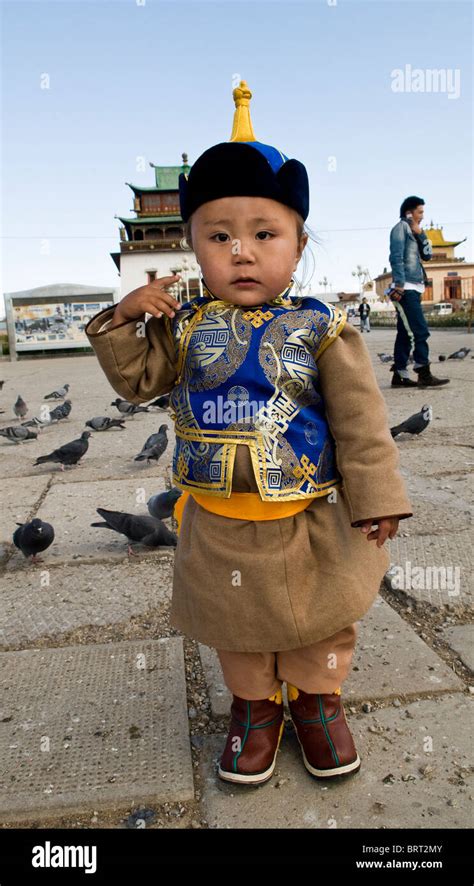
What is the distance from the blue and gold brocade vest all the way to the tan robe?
0.12 feet

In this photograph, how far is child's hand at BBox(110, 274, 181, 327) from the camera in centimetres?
157

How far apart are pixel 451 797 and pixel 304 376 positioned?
955mm

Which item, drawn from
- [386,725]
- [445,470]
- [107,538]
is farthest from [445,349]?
[386,725]

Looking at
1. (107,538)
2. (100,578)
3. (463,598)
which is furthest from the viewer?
(107,538)

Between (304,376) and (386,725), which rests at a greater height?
(304,376)

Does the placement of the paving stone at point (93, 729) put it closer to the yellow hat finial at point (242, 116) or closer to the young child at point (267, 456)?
the young child at point (267, 456)

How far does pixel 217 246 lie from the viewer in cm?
156

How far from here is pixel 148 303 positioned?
5.18 feet

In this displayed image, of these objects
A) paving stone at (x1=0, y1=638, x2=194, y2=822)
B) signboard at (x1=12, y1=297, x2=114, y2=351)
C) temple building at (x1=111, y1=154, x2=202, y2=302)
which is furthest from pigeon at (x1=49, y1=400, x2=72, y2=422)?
temple building at (x1=111, y1=154, x2=202, y2=302)

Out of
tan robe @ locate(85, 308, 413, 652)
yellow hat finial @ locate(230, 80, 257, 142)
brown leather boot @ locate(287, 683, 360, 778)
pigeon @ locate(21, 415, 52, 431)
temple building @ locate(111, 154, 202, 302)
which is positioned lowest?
pigeon @ locate(21, 415, 52, 431)

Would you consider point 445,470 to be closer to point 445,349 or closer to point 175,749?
point 175,749

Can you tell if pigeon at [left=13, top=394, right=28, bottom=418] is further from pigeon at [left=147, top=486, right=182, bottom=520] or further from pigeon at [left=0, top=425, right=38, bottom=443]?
pigeon at [left=147, top=486, right=182, bottom=520]

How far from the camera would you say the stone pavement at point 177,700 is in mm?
1450

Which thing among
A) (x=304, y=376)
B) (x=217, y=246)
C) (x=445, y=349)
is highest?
(x=217, y=246)
